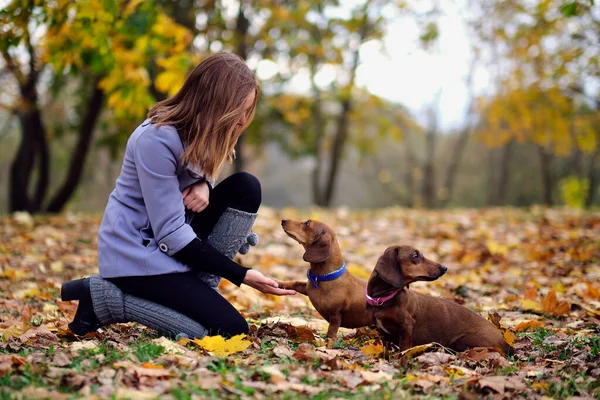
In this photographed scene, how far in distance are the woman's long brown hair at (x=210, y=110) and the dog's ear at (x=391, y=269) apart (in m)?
1.16

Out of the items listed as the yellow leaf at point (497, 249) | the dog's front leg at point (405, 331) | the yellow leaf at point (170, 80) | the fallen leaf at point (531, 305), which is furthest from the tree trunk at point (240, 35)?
the dog's front leg at point (405, 331)

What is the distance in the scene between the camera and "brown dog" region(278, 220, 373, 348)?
359cm

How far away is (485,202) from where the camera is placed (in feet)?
109

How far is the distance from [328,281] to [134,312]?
3.79 feet

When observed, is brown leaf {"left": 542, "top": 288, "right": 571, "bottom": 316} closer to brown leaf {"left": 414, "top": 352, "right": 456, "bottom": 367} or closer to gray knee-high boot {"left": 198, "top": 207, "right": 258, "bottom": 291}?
brown leaf {"left": 414, "top": 352, "right": 456, "bottom": 367}

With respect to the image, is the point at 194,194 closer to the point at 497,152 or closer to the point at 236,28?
the point at 236,28

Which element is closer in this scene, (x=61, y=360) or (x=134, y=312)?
(x=61, y=360)

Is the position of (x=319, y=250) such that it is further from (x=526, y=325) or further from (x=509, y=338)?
(x=526, y=325)

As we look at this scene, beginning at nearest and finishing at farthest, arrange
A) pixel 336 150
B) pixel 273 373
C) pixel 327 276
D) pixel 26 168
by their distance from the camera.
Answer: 1. pixel 273 373
2. pixel 327 276
3. pixel 26 168
4. pixel 336 150

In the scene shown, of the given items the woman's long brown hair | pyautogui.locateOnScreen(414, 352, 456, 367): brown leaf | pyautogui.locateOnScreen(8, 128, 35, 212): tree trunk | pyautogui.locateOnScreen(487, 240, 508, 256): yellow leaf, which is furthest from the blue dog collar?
pyautogui.locateOnScreen(8, 128, 35, 212): tree trunk

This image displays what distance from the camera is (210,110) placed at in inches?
138

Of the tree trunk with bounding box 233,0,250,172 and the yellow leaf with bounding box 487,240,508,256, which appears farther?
the tree trunk with bounding box 233,0,250,172

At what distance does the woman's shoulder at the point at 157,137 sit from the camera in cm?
341


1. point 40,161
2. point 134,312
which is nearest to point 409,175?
point 40,161
